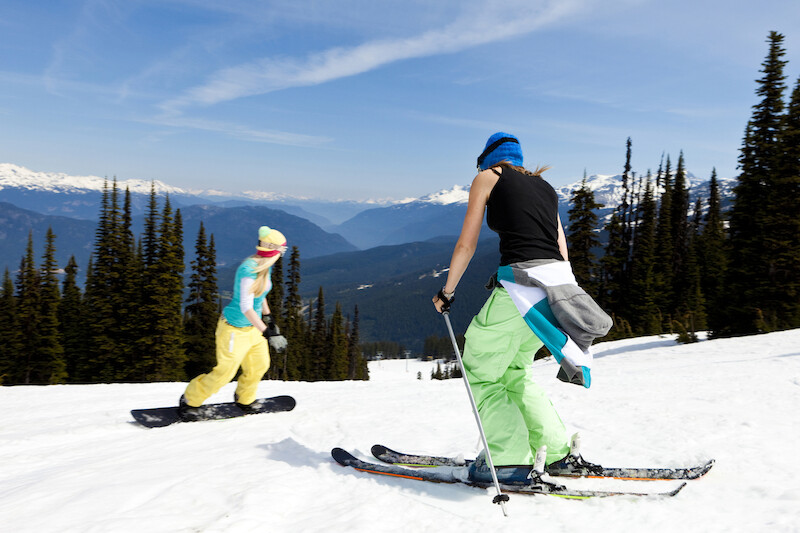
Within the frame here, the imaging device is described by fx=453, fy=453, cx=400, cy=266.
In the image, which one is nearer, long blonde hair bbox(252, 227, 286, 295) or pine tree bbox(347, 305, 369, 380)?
long blonde hair bbox(252, 227, 286, 295)

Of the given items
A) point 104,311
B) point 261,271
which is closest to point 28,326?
point 104,311

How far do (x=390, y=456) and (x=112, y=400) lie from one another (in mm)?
7334

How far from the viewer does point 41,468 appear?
197 inches

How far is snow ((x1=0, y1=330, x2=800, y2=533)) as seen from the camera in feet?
10.4

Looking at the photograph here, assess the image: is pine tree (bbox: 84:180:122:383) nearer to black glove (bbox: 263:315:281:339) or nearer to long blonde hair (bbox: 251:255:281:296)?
black glove (bbox: 263:315:281:339)

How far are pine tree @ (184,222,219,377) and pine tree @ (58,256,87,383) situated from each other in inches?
365

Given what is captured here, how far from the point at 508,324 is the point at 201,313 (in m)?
→ 49.2

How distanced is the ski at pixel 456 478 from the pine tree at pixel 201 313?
4539 cm

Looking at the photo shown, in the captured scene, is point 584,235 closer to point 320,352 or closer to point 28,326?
point 320,352

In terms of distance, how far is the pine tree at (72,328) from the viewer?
43.8 m

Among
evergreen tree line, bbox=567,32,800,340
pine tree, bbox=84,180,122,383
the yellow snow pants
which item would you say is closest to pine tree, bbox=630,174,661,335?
evergreen tree line, bbox=567,32,800,340

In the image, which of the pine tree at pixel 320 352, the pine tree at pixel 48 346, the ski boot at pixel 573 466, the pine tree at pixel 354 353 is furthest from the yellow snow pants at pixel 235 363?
the pine tree at pixel 354 353

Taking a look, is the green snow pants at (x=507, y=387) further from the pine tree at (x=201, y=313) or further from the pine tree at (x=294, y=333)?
the pine tree at (x=294, y=333)

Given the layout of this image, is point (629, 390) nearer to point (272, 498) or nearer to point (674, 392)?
point (674, 392)
